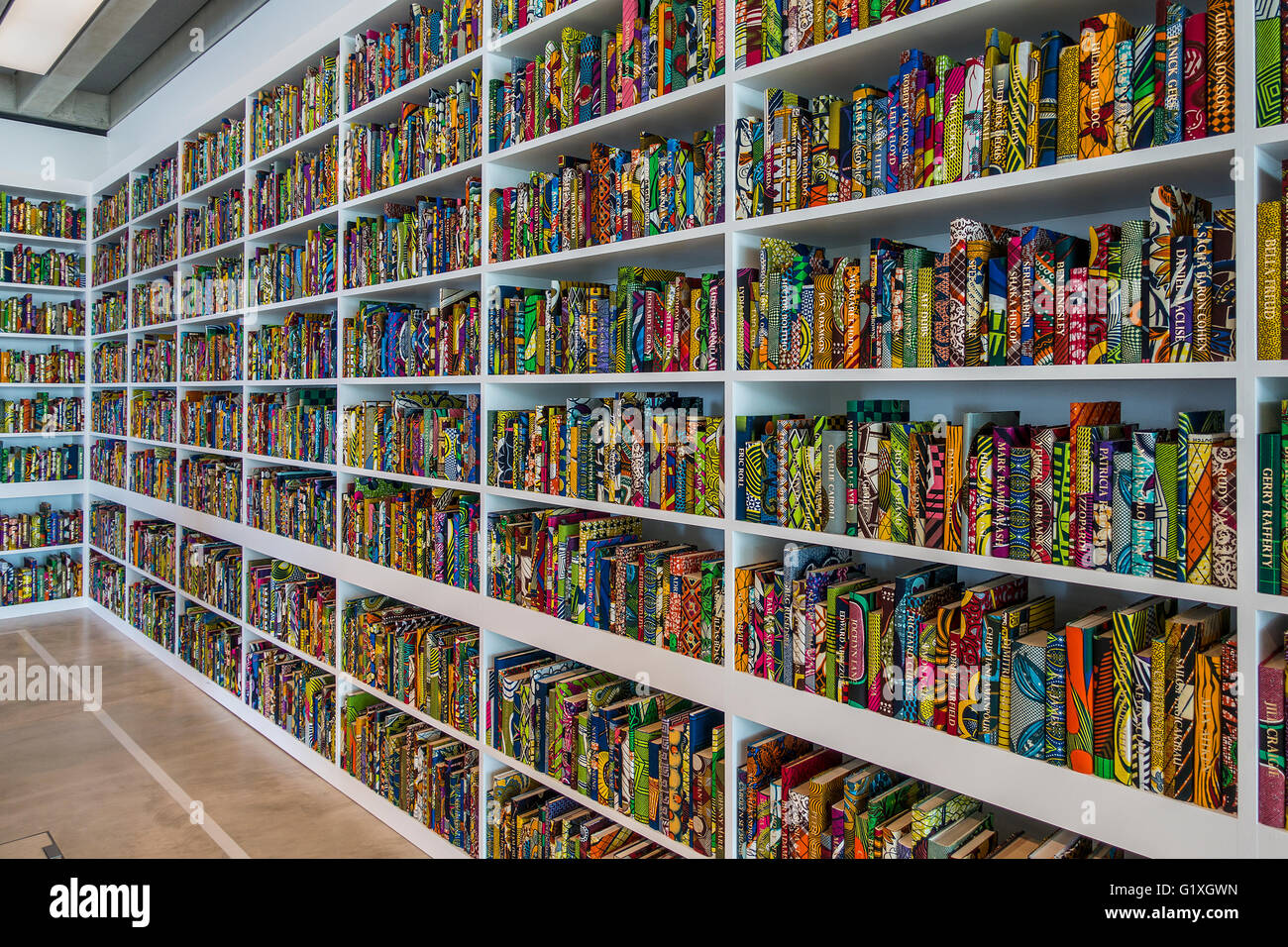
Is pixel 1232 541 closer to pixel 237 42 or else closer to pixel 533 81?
pixel 533 81

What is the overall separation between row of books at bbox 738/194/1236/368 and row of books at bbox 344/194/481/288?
3.74ft

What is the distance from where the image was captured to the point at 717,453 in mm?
1924

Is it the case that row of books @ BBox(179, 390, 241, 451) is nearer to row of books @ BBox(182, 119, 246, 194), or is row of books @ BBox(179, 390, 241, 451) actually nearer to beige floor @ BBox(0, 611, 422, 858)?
row of books @ BBox(182, 119, 246, 194)

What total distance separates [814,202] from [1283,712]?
115 centimetres

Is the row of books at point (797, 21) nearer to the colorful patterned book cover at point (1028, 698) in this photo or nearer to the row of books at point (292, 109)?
the colorful patterned book cover at point (1028, 698)

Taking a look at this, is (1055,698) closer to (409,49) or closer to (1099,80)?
(1099,80)

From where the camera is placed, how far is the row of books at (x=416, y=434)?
267cm

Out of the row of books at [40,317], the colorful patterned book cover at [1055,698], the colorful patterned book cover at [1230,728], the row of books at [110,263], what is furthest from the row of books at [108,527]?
the colorful patterned book cover at [1230,728]

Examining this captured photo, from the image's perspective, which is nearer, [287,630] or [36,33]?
[287,630]

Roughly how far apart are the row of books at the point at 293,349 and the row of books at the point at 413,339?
0.72ft

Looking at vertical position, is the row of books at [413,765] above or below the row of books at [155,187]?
below

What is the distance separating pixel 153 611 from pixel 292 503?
2013 millimetres

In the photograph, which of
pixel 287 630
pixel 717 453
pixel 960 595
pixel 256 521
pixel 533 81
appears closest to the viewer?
pixel 960 595

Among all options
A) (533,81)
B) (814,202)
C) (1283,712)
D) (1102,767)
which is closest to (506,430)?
(533,81)
